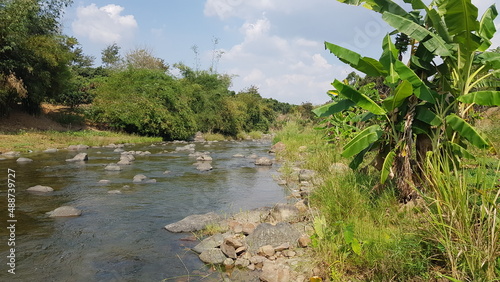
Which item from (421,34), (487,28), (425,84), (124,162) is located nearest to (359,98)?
(425,84)

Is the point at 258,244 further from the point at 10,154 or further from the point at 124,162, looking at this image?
the point at 10,154

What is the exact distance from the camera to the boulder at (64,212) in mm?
5316

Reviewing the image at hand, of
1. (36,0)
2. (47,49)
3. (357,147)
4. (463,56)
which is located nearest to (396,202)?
(357,147)

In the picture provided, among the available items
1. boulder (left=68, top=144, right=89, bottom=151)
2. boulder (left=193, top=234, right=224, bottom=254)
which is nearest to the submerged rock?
boulder (left=68, top=144, right=89, bottom=151)

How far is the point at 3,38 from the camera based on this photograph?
16.1 meters

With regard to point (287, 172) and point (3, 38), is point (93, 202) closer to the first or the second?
point (287, 172)

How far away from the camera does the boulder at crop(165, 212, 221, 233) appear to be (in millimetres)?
4738

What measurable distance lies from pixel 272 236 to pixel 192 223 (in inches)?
55.1

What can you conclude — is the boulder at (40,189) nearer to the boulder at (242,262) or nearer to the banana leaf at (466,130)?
the boulder at (242,262)

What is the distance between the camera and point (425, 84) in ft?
14.4

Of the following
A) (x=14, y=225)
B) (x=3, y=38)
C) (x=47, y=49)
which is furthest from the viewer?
(x=47, y=49)

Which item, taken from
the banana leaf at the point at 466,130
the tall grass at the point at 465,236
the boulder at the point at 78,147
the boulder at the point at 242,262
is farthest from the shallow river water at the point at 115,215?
the boulder at the point at 78,147

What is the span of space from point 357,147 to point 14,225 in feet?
15.8

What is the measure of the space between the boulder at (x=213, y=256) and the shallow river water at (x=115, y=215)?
90 millimetres
